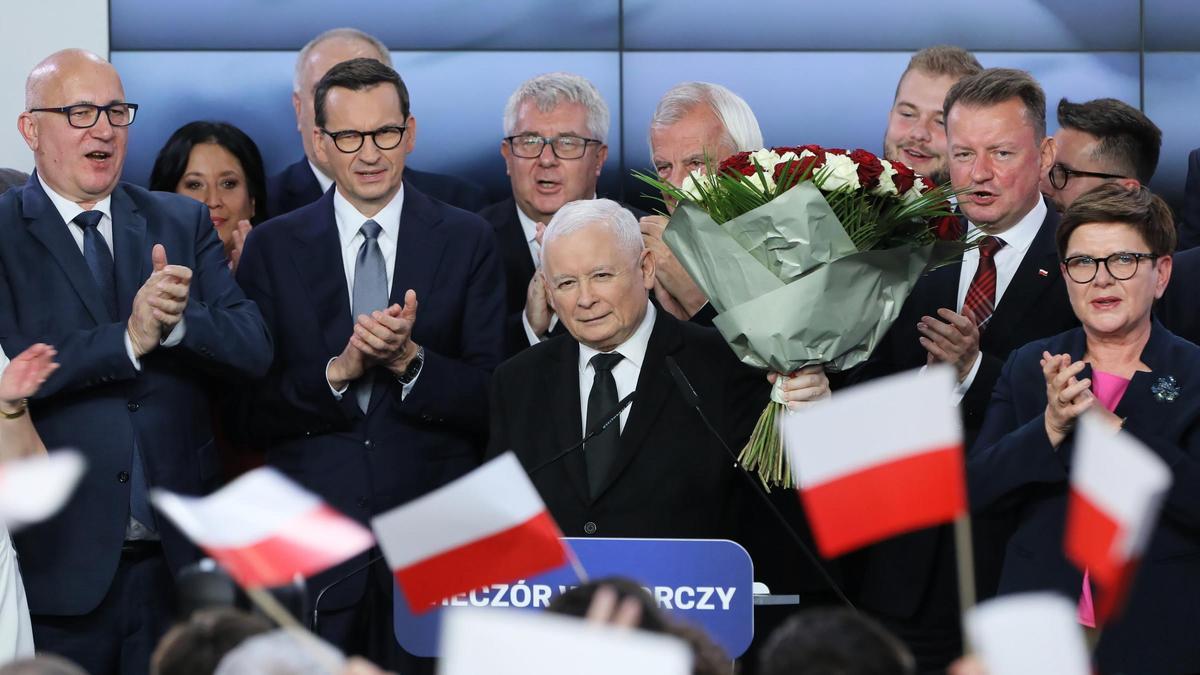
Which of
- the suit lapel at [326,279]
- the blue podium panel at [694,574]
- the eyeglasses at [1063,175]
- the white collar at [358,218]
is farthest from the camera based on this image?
the eyeglasses at [1063,175]

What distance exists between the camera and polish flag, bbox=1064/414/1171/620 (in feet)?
7.03

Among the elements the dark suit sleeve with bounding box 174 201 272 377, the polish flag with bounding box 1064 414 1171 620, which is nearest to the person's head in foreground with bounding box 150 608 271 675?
the polish flag with bounding box 1064 414 1171 620

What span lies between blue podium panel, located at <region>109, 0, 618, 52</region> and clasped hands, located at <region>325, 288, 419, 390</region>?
2104 mm

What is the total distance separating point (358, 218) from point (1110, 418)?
202 cm

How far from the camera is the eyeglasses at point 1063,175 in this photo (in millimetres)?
4879

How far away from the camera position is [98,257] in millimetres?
4234

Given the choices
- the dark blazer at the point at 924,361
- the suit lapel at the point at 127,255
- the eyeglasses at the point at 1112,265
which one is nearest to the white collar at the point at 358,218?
the suit lapel at the point at 127,255

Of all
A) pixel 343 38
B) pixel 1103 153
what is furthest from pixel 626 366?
pixel 343 38

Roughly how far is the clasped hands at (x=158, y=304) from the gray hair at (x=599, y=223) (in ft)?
2.77

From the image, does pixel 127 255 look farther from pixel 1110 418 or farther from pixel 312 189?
pixel 1110 418

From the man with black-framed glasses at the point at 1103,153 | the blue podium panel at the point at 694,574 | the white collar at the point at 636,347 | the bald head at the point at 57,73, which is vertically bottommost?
the blue podium panel at the point at 694,574

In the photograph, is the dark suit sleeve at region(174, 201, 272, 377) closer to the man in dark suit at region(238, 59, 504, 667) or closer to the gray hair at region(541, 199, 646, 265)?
the man in dark suit at region(238, 59, 504, 667)

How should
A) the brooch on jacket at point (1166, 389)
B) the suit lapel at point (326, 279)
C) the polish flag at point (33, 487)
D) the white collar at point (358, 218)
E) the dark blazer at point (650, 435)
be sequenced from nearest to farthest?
the polish flag at point (33, 487) → the brooch on jacket at point (1166, 389) → the dark blazer at point (650, 435) → the suit lapel at point (326, 279) → the white collar at point (358, 218)

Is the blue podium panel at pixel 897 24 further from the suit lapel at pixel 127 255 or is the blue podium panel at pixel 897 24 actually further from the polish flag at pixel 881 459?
the polish flag at pixel 881 459
